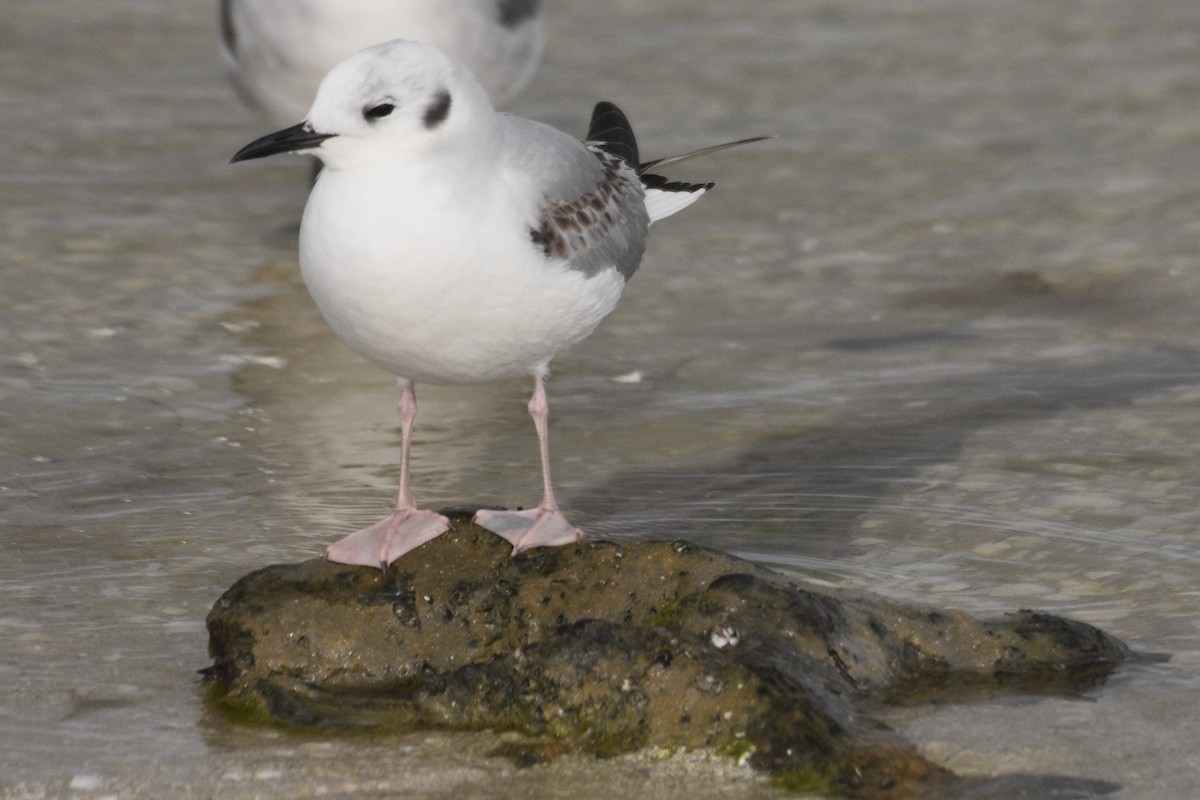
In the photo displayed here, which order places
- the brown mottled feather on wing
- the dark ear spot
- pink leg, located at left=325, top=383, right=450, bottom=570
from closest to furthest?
the dark ear spot < pink leg, located at left=325, top=383, right=450, bottom=570 < the brown mottled feather on wing

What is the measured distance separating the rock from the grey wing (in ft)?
2.32

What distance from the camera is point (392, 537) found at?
172 inches

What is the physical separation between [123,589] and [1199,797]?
8.49 ft

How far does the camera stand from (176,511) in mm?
5309

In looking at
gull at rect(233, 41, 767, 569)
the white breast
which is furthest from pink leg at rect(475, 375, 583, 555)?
the white breast

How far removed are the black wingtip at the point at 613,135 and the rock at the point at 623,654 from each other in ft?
4.73

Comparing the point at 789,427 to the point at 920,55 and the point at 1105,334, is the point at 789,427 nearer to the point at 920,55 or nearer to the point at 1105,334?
the point at 1105,334

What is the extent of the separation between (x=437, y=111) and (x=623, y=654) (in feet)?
4.13

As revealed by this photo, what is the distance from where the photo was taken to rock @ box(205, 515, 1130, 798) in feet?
12.4

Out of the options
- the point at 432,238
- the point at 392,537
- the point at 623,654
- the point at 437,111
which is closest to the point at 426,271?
the point at 432,238

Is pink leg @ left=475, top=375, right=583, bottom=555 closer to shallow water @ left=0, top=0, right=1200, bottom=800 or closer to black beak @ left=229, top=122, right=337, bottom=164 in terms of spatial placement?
shallow water @ left=0, top=0, right=1200, bottom=800

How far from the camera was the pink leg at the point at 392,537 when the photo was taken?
432 centimetres

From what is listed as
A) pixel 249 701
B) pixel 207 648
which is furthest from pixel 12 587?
pixel 249 701

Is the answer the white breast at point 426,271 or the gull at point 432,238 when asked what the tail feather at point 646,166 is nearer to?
the gull at point 432,238
